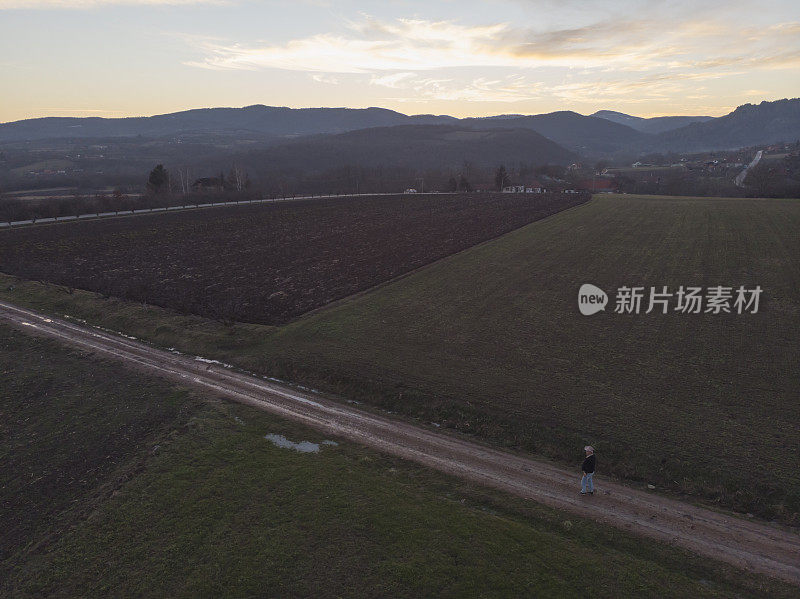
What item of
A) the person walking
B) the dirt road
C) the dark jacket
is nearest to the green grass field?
the dirt road

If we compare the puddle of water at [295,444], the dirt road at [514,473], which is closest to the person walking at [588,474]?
the dirt road at [514,473]

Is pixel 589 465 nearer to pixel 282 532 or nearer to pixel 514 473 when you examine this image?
pixel 514 473

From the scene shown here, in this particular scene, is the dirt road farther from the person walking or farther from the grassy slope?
the grassy slope

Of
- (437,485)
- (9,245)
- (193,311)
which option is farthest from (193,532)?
(9,245)

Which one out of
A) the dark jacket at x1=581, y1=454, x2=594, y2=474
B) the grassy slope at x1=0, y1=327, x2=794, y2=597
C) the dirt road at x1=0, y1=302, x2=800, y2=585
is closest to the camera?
the grassy slope at x1=0, y1=327, x2=794, y2=597

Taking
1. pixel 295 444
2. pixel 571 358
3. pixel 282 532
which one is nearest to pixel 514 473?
pixel 282 532

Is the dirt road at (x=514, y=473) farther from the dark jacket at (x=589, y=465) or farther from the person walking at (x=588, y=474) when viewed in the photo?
the dark jacket at (x=589, y=465)
